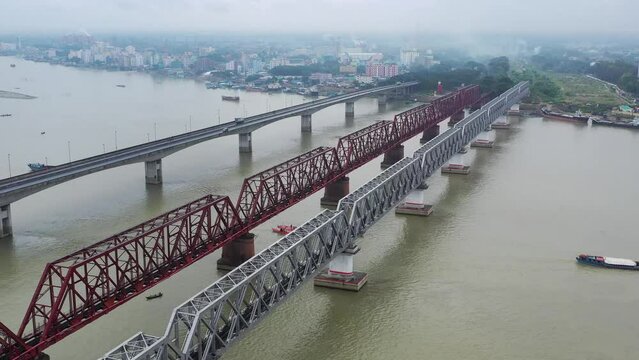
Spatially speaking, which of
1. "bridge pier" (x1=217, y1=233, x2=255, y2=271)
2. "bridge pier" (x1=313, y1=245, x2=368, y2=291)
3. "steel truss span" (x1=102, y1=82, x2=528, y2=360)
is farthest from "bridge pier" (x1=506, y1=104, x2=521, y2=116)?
"bridge pier" (x1=217, y1=233, x2=255, y2=271)

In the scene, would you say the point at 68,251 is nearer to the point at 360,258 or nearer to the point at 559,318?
the point at 360,258

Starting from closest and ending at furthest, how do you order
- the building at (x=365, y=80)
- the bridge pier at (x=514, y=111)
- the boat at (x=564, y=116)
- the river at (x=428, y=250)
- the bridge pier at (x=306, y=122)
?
the river at (x=428, y=250) < the bridge pier at (x=306, y=122) < the boat at (x=564, y=116) < the bridge pier at (x=514, y=111) < the building at (x=365, y=80)

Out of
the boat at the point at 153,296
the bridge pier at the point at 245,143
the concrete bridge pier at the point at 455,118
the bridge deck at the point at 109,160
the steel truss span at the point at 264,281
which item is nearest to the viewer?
the steel truss span at the point at 264,281

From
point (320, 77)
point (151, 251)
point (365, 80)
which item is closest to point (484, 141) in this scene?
point (151, 251)

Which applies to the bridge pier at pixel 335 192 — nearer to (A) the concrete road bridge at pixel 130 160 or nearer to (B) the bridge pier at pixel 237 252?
(B) the bridge pier at pixel 237 252

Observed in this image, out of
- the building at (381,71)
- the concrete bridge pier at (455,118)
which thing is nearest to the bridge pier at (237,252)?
the concrete bridge pier at (455,118)

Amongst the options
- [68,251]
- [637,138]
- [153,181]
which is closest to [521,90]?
[637,138]
